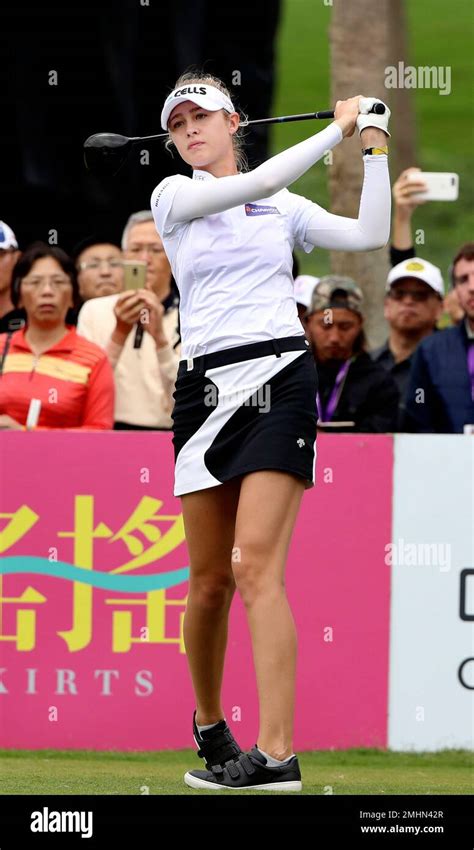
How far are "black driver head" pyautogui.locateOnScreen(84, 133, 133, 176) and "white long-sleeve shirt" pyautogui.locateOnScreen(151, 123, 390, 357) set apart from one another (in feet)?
1.69

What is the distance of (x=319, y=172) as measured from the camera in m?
26.0

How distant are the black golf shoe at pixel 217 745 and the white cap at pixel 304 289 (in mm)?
4063

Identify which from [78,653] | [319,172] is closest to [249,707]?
[78,653]

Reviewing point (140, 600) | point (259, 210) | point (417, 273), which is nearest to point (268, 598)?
point (259, 210)

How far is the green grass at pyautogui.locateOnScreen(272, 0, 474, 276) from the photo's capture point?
26109 mm

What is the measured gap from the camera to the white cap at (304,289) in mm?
9359

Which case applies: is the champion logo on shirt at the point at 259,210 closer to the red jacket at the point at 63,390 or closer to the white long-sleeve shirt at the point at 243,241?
the white long-sleeve shirt at the point at 243,241

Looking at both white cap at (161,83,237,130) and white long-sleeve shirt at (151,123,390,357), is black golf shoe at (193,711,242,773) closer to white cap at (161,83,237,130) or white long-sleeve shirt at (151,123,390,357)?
white long-sleeve shirt at (151,123,390,357)

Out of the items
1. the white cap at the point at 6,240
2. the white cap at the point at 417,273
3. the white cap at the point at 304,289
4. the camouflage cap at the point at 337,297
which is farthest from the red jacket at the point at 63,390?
the white cap at the point at 417,273

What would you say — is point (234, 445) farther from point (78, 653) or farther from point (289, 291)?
point (78, 653)

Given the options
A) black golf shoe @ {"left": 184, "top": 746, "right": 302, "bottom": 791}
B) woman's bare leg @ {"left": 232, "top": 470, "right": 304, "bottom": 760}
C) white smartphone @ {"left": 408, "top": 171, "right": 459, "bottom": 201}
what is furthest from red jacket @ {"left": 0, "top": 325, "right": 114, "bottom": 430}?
black golf shoe @ {"left": 184, "top": 746, "right": 302, "bottom": 791}

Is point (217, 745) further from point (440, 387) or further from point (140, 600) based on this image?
point (440, 387)
